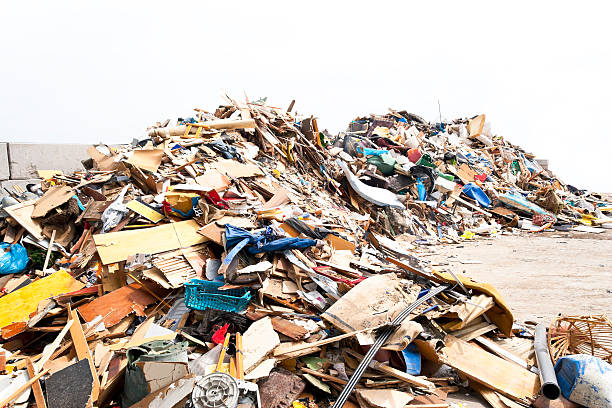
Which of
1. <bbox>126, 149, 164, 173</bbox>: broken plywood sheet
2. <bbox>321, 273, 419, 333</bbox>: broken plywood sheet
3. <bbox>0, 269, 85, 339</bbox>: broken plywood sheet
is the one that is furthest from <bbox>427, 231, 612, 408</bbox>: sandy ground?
<bbox>126, 149, 164, 173</bbox>: broken plywood sheet

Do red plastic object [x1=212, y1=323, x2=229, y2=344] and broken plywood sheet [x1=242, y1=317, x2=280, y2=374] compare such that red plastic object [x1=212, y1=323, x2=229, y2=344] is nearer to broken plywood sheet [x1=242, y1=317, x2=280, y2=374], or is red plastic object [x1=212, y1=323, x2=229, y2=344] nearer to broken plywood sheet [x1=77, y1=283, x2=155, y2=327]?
broken plywood sheet [x1=242, y1=317, x2=280, y2=374]

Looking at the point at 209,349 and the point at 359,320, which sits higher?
the point at 359,320

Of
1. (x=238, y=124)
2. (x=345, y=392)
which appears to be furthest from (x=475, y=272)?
(x=238, y=124)

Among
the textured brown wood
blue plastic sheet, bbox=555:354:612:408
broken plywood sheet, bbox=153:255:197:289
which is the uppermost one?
blue plastic sheet, bbox=555:354:612:408

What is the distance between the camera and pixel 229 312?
3811 mm

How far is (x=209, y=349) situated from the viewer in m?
3.48

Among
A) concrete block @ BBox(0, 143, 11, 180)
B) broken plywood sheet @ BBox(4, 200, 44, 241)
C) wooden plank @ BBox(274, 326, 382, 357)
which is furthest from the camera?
concrete block @ BBox(0, 143, 11, 180)

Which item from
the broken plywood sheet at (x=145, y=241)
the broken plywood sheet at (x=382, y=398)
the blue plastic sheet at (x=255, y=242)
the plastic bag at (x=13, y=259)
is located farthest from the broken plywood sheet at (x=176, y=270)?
the plastic bag at (x=13, y=259)

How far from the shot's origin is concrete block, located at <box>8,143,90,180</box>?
7043 millimetres

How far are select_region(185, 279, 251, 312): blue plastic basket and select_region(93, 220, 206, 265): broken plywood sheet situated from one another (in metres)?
0.86

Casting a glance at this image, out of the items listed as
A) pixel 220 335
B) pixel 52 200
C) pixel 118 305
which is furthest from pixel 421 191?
pixel 52 200

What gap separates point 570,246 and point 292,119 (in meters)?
8.08

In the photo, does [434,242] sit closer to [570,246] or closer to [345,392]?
[570,246]

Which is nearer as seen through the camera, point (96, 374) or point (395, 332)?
point (96, 374)
